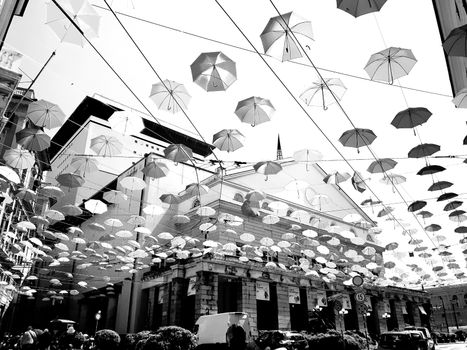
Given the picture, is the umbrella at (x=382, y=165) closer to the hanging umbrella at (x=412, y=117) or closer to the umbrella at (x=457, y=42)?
the hanging umbrella at (x=412, y=117)

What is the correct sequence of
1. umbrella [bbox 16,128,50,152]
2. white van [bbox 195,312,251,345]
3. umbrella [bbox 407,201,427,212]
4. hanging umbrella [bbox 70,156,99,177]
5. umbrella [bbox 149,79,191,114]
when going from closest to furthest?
1. umbrella [bbox 149,79,191,114]
2. umbrella [bbox 16,128,50,152]
3. hanging umbrella [bbox 70,156,99,177]
4. umbrella [bbox 407,201,427,212]
5. white van [bbox 195,312,251,345]

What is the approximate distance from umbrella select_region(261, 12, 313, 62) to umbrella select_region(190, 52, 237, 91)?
1.03m

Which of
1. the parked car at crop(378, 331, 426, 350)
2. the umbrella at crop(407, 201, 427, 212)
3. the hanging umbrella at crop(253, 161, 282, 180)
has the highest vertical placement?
the hanging umbrella at crop(253, 161, 282, 180)

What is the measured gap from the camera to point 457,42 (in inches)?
257

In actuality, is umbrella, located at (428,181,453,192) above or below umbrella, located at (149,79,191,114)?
below

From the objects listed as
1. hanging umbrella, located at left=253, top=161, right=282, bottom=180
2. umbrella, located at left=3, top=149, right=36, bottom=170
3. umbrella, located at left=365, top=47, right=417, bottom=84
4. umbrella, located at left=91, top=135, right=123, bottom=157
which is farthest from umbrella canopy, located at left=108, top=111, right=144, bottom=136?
umbrella, located at left=365, top=47, right=417, bottom=84

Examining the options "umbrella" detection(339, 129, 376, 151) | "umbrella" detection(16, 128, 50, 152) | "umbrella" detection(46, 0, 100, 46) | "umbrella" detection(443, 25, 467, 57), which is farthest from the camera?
"umbrella" detection(339, 129, 376, 151)

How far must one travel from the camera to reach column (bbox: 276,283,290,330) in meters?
29.3

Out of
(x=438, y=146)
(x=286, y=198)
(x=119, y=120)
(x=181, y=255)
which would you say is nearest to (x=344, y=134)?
(x=438, y=146)

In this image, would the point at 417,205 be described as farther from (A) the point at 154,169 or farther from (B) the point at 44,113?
(B) the point at 44,113

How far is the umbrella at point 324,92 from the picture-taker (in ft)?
31.0

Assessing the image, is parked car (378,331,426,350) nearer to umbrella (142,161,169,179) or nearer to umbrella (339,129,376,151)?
umbrella (339,129,376,151)

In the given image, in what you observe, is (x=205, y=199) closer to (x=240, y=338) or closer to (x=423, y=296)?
(x=240, y=338)

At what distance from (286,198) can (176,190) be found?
1123cm
